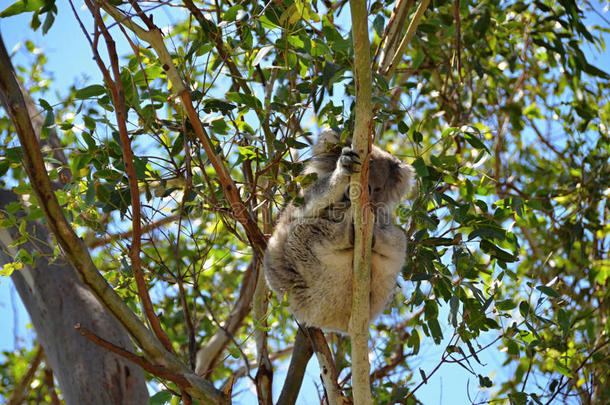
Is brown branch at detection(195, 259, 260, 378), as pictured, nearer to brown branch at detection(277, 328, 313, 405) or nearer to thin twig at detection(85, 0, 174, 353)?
brown branch at detection(277, 328, 313, 405)

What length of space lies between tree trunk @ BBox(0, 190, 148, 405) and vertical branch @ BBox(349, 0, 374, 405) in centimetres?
129

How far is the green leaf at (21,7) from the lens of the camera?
225 centimetres

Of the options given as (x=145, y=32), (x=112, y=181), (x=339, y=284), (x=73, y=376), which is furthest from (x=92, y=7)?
(x=73, y=376)

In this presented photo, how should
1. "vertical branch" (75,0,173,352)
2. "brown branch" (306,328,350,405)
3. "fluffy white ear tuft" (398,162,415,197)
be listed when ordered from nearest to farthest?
"vertical branch" (75,0,173,352) → "brown branch" (306,328,350,405) → "fluffy white ear tuft" (398,162,415,197)

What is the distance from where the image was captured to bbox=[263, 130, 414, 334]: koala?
108 inches

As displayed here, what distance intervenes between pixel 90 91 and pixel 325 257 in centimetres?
126

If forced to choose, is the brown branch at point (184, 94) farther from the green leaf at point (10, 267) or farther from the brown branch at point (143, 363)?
the green leaf at point (10, 267)

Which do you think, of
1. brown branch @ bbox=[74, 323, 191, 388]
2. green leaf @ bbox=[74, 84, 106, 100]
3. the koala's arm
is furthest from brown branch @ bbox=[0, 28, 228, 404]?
the koala's arm

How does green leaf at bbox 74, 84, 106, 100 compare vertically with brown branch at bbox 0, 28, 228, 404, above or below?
above

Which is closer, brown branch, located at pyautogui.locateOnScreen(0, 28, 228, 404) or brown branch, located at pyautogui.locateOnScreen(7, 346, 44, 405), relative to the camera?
brown branch, located at pyautogui.locateOnScreen(0, 28, 228, 404)

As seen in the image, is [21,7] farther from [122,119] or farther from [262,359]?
[262,359]

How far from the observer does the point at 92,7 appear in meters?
2.22

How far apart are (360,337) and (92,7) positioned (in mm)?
1643

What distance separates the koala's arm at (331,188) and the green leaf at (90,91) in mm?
998
